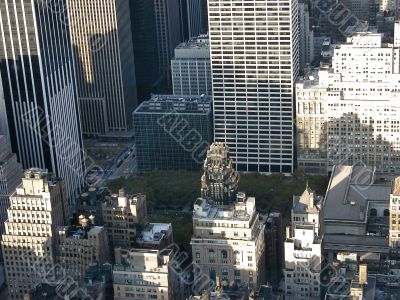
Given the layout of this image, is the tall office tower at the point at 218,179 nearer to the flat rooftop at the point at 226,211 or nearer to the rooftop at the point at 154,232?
the flat rooftop at the point at 226,211

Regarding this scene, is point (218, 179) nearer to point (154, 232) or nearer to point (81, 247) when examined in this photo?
point (154, 232)

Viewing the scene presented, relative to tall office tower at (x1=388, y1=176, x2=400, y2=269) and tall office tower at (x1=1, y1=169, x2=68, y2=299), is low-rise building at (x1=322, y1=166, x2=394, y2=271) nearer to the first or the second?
tall office tower at (x1=388, y1=176, x2=400, y2=269)

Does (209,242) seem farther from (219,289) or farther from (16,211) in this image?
(16,211)

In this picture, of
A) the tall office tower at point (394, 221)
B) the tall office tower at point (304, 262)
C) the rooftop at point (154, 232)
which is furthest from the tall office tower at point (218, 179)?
the tall office tower at point (394, 221)

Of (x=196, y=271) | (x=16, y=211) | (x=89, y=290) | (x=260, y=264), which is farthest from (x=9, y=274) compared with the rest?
(x=260, y=264)

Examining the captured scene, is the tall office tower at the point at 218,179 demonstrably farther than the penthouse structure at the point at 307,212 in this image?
Yes

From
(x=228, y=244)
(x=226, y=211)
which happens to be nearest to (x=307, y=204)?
(x=226, y=211)
